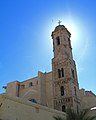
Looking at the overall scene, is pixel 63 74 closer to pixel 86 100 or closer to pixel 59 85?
pixel 59 85

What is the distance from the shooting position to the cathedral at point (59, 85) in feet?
113

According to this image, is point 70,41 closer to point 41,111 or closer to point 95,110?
point 95,110

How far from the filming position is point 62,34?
4112cm

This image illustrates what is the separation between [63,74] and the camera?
3688cm

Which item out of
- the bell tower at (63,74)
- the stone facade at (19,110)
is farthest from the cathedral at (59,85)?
the stone facade at (19,110)

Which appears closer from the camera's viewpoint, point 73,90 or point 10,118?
point 10,118

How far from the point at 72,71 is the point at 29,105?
17.7 meters

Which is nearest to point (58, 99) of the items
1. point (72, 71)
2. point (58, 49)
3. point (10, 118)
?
point (72, 71)

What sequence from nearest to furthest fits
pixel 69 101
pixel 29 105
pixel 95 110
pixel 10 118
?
1. pixel 10 118
2. pixel 29 105
3. pixel 95 110
4. pixel 69 101

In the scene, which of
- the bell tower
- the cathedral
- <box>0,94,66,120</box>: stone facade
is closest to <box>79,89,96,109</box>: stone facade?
the cathedral

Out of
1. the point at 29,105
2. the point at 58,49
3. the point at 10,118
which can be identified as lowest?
the point at 10,118

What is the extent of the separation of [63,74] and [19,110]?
1770 centimetres

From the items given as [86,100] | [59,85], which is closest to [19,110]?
[59,85]

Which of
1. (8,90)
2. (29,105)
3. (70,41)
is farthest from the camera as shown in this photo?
(70,41)
